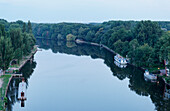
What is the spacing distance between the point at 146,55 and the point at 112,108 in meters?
23.3

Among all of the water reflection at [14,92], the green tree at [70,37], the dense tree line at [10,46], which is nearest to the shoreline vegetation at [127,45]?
the dense tree line at [10,46]

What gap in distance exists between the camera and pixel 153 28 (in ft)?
213

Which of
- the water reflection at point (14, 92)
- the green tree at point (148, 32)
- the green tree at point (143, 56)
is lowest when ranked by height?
the water reflection at point (14, 92)

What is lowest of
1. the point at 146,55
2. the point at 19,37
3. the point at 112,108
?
the point at 112,108

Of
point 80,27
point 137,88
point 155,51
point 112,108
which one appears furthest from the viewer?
point 80,27

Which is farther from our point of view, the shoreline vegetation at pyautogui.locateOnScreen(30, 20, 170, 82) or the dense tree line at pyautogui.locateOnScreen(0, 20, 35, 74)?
the shoreline vegetation at pyautogui.locateOnScreen(30, 20, 170, 82)

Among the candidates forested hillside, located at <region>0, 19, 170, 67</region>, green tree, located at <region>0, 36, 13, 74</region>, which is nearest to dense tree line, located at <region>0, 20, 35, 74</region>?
green tree, located at <region>0, 36, 13, 74</region>

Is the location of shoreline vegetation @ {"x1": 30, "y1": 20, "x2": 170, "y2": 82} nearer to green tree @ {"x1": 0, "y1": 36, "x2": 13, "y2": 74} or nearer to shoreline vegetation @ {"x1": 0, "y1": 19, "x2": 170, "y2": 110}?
shoreline vegetation @ {"x1": 0, "y1": 19, "x2": 170, "y2": 110}

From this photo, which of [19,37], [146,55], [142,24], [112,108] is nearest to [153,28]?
[142,24]

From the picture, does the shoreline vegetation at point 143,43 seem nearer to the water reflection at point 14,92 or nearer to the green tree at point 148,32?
the green tree at point 148,32

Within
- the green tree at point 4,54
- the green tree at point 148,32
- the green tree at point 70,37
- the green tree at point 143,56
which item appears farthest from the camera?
the green tree at point 70,37

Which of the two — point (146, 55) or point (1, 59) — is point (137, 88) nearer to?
point (146, 55)

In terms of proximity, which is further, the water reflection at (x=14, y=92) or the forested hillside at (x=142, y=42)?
Result: the forested hillside at (x=142, y=42)

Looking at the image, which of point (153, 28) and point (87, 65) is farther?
point (153, 28)
